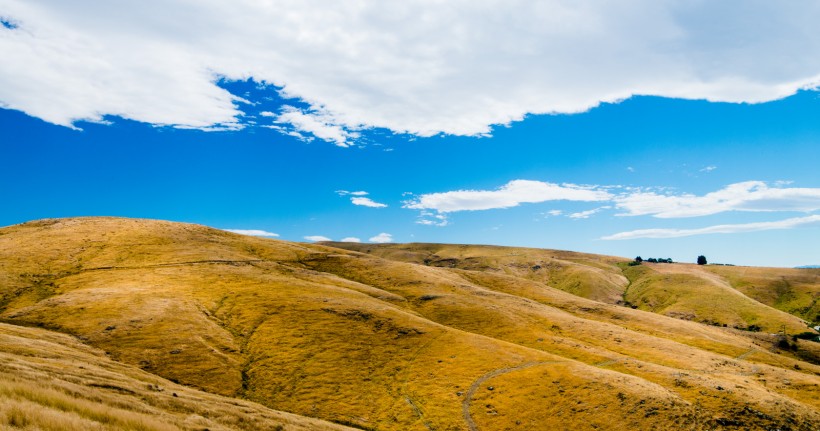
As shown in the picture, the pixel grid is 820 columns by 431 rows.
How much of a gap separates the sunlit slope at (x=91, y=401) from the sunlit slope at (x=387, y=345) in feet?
68.8

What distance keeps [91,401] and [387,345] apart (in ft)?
248

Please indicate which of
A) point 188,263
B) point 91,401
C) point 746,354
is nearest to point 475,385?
point 91,401

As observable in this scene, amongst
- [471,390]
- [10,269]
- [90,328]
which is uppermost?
[10,269]

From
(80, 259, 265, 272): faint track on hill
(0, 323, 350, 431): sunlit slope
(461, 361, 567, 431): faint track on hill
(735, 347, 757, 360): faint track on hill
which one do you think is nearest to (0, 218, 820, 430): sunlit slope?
(461, 361, 567, 431): faint track on hill

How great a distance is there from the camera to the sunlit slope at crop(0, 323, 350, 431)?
15.4m

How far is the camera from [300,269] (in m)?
161

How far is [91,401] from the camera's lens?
23781 mm

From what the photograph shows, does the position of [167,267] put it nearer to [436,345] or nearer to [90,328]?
[90,328]

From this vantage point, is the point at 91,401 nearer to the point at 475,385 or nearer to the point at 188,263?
the point at 475,385

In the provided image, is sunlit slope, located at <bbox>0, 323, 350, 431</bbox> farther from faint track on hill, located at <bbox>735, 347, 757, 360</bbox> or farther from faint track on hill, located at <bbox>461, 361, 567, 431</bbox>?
faint track on hill, located at <bbox>735, 347, 757, 360</bbox>

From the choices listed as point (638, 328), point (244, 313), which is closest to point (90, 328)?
point (244, 313)

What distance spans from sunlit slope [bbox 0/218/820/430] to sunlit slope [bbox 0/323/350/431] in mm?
20963

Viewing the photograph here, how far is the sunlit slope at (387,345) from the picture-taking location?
Answer: 7188 centimetres

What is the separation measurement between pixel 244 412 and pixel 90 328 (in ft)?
207
